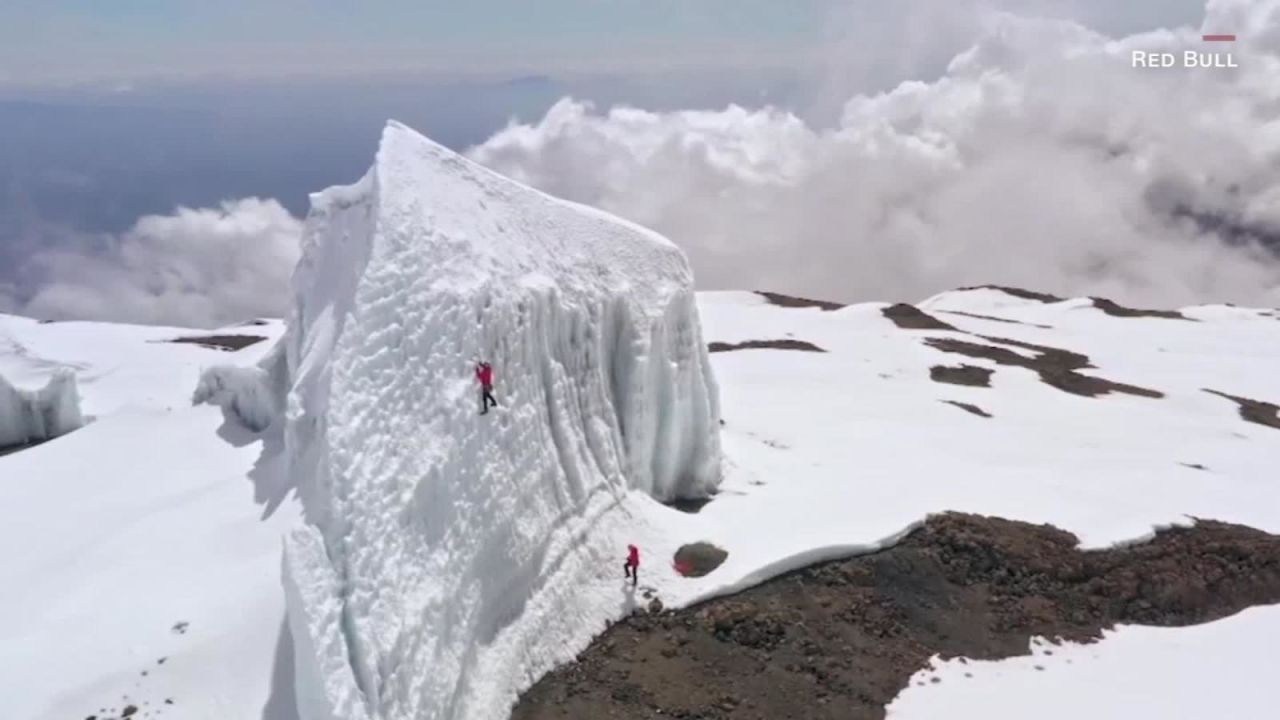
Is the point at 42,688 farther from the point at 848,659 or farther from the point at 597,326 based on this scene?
the point at 848,659

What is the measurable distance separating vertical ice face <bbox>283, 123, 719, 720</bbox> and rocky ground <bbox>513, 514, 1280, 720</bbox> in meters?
1.79

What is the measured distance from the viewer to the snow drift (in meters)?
29.4

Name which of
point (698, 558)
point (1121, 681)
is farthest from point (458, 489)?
point (1121, 681)

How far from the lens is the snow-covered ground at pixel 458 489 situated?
14.0 m

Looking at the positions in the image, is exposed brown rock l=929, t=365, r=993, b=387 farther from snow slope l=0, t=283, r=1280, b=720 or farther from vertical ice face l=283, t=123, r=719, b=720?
vertical ice face l=283, t=123, r=719, b=720

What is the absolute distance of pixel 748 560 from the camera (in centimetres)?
2158

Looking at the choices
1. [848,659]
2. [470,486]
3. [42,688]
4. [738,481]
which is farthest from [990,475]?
[42,688]

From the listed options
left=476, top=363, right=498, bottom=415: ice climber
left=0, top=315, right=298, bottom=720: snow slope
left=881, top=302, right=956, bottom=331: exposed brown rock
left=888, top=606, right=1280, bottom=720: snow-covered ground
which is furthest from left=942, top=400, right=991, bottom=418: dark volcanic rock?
left=0, top=315, right=298, bottom=720: snow slope

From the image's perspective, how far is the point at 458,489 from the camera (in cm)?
1602

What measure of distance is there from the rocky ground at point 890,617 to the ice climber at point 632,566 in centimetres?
98

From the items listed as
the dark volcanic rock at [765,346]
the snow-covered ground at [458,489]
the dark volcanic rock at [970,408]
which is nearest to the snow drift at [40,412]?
the snow-covered ground at [458,489]

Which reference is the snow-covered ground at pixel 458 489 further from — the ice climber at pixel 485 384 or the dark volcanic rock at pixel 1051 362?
the dark volcanic rock at pixel 1051 362

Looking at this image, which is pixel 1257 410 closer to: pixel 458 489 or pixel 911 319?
pixel 911 319

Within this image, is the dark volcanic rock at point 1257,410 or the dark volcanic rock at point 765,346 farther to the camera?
the dark volcanic rock at point 765,346
